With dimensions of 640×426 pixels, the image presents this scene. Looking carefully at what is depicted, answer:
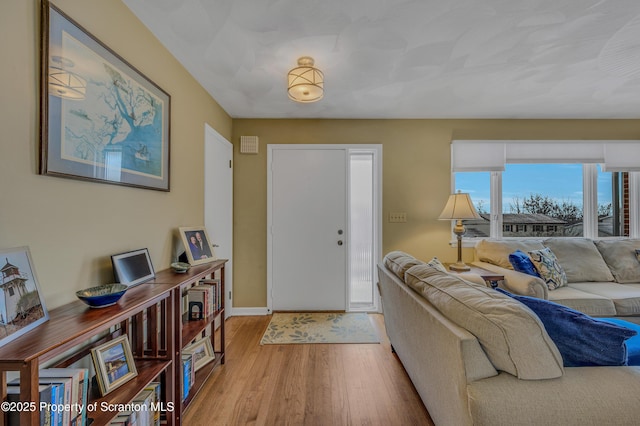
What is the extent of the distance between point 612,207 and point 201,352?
15.8 ft

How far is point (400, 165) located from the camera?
3.36 meters

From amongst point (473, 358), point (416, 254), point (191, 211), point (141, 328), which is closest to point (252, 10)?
point (191, 211)

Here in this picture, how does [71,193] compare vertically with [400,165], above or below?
below

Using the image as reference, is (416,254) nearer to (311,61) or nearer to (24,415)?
(311,61)

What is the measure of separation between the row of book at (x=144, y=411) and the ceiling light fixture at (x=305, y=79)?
2.08m

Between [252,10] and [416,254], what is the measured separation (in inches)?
114

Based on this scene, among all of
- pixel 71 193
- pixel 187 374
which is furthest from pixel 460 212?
pixel 71 193

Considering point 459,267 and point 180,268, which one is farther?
point 459,267

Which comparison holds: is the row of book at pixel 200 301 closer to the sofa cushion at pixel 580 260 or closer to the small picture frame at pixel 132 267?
the small picture frame at pixel 132 267

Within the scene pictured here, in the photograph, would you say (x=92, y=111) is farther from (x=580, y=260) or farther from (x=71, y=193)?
(x=580, y=260)

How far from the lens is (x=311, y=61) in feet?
6.81

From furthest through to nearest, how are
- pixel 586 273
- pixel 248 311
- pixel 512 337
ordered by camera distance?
pixel 248 311 → pixel 586 273 → pixel 512 337

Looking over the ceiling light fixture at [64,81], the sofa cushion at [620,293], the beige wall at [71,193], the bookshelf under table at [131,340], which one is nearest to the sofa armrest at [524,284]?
the sofa cushion at [620,293]

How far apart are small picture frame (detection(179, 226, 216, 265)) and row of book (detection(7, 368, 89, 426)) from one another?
1.00 m
